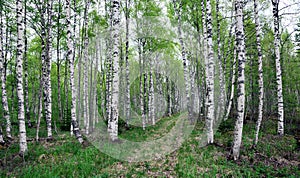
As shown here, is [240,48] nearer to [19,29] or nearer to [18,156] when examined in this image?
[19,29]

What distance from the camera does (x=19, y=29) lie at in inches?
309

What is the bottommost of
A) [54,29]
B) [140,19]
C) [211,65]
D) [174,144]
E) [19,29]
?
[174,144]

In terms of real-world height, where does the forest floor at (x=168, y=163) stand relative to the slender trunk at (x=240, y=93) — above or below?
below

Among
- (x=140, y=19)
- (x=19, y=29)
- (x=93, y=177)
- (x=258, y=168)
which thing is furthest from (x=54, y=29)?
(x=258, y=168)

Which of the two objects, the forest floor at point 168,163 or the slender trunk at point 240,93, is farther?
the slender trunk at point 240,93

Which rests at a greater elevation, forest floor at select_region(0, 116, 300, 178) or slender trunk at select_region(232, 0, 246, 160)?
slender trunk at select_region(232, 0, 246, 160)

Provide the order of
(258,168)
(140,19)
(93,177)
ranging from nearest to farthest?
(93,177)
(258,168)
(140,19)

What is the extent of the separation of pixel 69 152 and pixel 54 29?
34.6 ft

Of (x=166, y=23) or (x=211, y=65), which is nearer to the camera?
(x=211, y=65)

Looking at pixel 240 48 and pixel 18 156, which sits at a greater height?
pixel 240 48

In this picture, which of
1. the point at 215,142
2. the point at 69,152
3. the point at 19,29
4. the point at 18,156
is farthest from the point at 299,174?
the point at 19,29

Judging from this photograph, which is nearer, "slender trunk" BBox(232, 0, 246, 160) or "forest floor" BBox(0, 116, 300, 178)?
"forest floor" BBox(0, 116, 300, 178)

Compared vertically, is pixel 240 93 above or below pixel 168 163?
above

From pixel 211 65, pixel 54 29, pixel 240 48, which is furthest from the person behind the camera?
pixel 54 29
